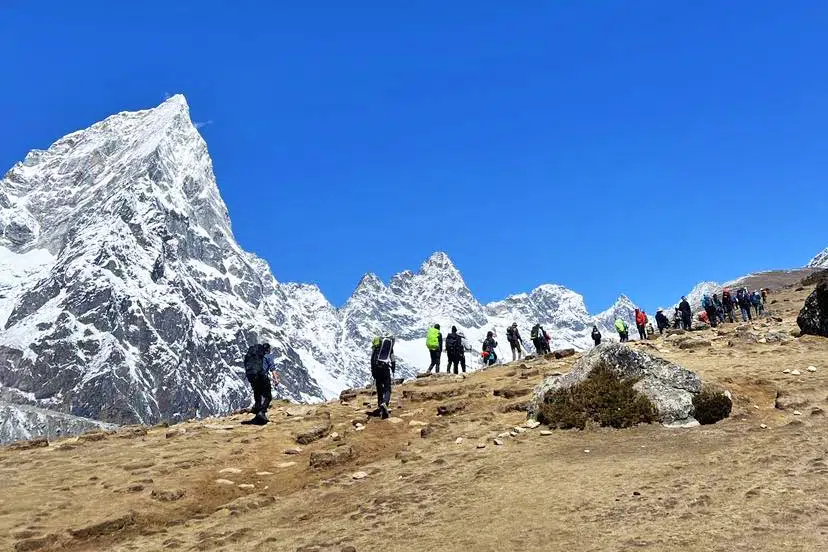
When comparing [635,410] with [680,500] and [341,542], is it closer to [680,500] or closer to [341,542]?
[680,500]

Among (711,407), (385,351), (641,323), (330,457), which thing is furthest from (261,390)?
(641,323)

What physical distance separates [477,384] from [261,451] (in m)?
10.5

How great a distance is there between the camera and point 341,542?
10.8 meters

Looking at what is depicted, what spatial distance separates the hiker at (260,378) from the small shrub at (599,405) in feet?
32.9

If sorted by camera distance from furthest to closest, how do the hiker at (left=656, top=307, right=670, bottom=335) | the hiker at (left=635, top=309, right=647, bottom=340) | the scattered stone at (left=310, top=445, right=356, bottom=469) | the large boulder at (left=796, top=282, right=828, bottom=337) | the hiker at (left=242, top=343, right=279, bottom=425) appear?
the hiker at (left=656, top=307, right=670, bottom=335)
the hiker at (left=635, top=309, right=647, bottom=340)
the large boulder at (left=796, top=282, right=828, bottom=337)
the hiker at (left=242, top=343, right=279, bottom=425)
the scattered stone at (left=310, top=445, right=356, bottom=469)

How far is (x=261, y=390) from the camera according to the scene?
22672 mm

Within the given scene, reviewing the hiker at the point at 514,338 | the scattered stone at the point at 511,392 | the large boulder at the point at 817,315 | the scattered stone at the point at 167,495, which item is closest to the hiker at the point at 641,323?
the hiker at the point at 514,338

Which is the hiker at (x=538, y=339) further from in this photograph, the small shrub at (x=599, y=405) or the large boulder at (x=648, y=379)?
the small shrub at (x=599, y=405)

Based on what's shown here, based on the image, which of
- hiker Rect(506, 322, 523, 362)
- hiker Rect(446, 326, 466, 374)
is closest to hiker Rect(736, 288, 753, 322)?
hiker Rect(506, 322, 523, 362)

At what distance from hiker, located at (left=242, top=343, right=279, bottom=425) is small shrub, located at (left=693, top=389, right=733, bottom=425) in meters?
13.5

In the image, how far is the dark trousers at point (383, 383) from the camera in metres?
21.4

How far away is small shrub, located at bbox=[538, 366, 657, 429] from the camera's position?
16.4 m

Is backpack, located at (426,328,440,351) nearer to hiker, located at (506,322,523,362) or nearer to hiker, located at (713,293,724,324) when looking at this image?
hiker, located at (506,322,523,362)

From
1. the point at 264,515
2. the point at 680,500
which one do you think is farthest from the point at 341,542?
the point at 680,500
